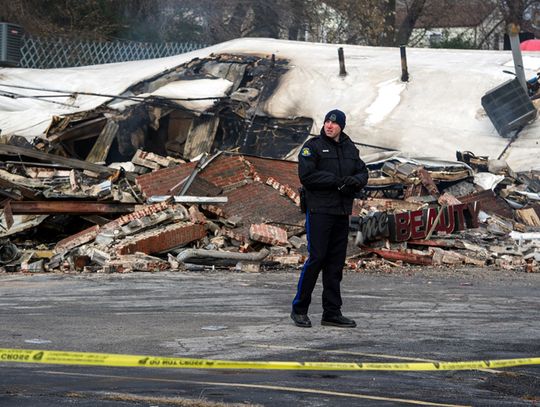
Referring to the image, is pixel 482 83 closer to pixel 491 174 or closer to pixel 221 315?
pixel 491 174

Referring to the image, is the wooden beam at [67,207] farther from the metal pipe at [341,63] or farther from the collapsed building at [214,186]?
the metal pipe at [341,63]

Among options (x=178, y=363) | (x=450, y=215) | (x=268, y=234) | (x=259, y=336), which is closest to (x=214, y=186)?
(x=268, y=234)

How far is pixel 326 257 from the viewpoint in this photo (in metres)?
8.54

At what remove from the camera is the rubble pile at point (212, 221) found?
48.0 ft

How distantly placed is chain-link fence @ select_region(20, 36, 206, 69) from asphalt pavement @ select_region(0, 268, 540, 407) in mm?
17531

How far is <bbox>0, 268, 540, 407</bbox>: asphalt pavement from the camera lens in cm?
602

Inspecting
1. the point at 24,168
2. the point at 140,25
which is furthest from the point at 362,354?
the point at 140,25

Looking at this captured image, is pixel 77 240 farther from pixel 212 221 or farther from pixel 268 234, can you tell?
pixel 268 234

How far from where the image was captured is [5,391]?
18.9 ft

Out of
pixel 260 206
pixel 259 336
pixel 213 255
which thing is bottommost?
pixel 213 255

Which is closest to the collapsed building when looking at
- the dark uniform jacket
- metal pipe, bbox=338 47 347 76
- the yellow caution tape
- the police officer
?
metal pipe, bbox=338 47 347 76

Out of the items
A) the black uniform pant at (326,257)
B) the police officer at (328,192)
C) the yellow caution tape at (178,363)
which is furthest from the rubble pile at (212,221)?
the yellow caution tape at (178,363)

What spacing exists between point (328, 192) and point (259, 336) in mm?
1211

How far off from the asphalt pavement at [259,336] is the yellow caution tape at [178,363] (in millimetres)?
96
